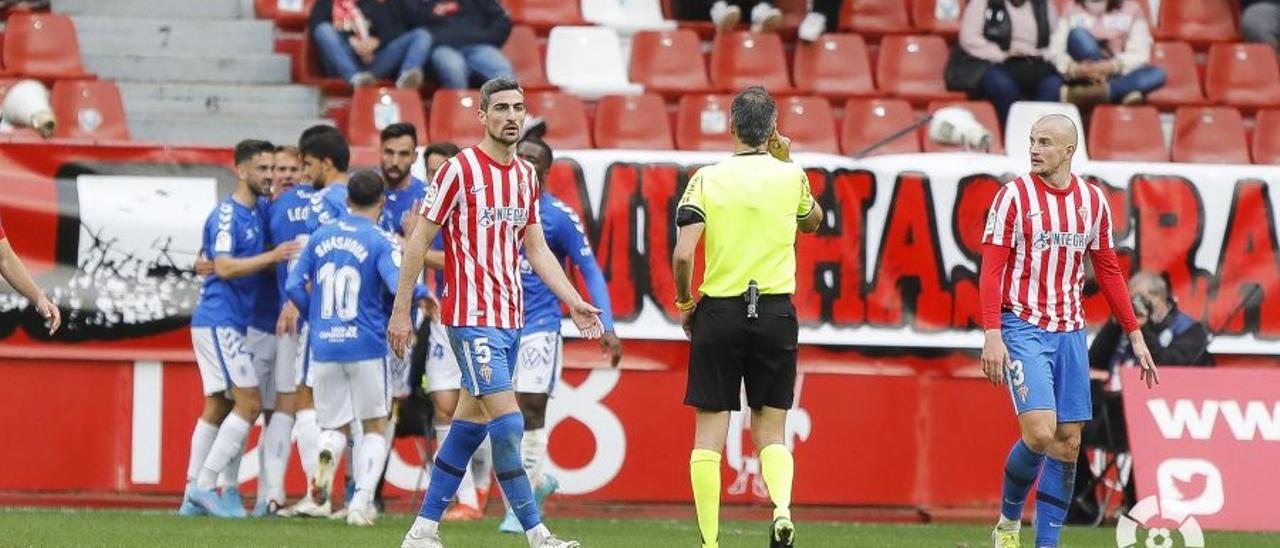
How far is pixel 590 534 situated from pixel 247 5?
21.0 ft

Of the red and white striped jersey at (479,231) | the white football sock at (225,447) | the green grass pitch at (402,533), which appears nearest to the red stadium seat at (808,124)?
the green grass pitch at (402,533)

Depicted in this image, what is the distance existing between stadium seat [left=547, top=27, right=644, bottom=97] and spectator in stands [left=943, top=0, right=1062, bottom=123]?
2.47 m

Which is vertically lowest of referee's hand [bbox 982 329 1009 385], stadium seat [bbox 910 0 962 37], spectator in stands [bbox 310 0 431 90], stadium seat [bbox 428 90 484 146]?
referee's hand [bbox 982 329 1009 385]

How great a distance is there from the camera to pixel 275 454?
12.4 m

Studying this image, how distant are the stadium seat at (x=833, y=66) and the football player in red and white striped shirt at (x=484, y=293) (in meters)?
7.38

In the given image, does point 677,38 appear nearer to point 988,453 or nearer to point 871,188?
point 871,188

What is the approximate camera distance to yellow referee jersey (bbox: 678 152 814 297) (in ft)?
29.1

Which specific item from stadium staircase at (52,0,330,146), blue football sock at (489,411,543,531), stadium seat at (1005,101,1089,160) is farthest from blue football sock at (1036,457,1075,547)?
stadium staircase at (52,0,330,146)

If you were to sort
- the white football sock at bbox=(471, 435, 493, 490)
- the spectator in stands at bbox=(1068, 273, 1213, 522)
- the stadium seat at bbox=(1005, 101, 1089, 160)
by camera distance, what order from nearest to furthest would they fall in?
the white football sock at bbox=(471, 435, 493, 490)
the spectator in stands at bbox=(1068, 273, 1213, 522)
the stadium seat at bbox=(1005, 101, 1089, 160)

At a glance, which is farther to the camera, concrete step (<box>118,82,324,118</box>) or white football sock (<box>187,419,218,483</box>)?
concrete step (<box>118,82,324,118</box>)

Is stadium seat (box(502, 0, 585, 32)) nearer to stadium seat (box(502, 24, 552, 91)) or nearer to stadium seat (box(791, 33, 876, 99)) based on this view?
stadium seat (box(502, 24, 552, 91))

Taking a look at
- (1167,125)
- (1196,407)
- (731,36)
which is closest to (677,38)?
(731,36)

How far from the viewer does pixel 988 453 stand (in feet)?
45.7

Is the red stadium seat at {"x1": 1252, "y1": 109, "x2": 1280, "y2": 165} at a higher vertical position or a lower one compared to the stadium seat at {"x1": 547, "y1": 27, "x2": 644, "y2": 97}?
lower
